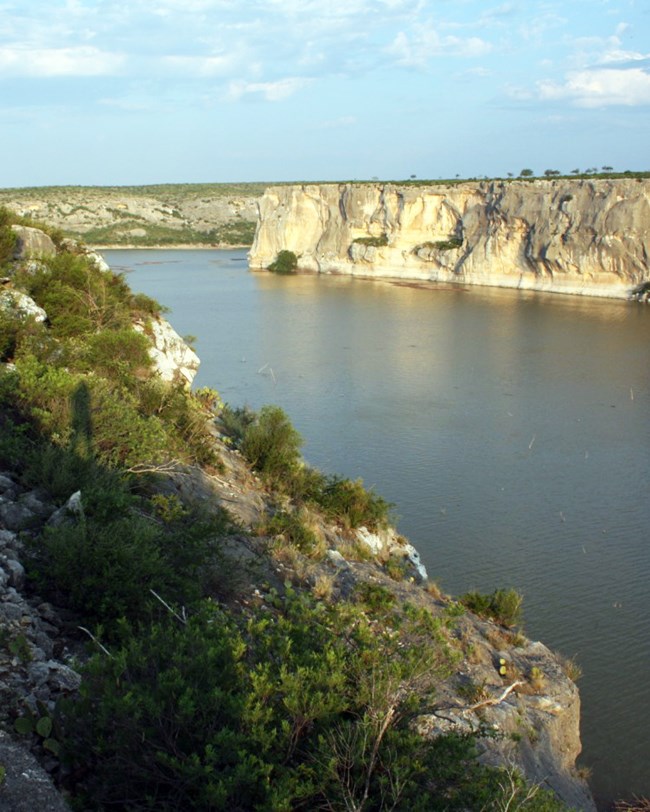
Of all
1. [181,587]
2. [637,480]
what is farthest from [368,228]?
[181,587]

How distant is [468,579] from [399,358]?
14989 millimetres

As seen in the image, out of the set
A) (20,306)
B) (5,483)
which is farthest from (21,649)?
(20,306)

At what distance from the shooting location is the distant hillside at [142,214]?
8056 cm

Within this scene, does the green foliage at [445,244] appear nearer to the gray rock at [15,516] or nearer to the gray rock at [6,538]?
the gray rock at [15,516]

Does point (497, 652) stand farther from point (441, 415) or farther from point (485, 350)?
point (485, 350)

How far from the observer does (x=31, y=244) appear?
437 inches

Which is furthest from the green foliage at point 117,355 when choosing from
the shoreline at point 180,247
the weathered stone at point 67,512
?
the shoreline at point 180,247

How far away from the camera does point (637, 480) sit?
13008 millimetres

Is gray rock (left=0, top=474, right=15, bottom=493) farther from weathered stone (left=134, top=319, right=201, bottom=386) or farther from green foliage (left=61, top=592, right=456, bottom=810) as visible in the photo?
weathered stone (left=134, top=319, right=201, bottom=386)

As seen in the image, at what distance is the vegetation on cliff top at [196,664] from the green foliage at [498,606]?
5.26 feet

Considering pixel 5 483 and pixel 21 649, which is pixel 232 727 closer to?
pixel 21 649

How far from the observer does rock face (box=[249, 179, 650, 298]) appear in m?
38.7

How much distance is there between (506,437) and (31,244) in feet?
30.3

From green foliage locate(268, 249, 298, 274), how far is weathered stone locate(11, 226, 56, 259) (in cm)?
4385
